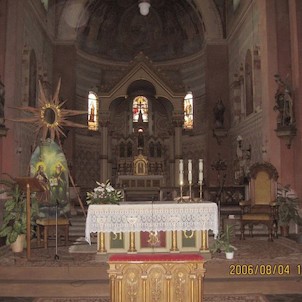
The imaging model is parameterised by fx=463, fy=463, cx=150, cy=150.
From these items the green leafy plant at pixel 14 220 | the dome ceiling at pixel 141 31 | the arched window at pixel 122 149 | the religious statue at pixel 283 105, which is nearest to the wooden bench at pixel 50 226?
the green leafy plant at pixel 14 220

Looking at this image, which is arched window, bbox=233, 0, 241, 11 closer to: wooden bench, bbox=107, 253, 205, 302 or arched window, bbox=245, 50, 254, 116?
arched window, bbox=245, 50, 254, 116

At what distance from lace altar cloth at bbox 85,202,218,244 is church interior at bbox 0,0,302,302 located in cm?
2

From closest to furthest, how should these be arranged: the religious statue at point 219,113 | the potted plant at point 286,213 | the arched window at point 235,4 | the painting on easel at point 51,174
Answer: the painting on easel at point 51,174 < the potted plant at point 286,213 < the arched window at point 235,4 < the religious statue at point 219,113

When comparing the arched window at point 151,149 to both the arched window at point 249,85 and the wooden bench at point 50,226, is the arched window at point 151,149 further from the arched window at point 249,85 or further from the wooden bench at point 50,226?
the wooden bench at point 50,226

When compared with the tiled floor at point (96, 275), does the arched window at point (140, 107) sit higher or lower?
higher

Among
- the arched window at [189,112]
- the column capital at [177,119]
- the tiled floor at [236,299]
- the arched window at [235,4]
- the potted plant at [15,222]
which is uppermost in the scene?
the arched window at [235,4]

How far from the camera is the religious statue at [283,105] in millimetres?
11836

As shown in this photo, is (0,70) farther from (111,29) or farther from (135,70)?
(111,29)

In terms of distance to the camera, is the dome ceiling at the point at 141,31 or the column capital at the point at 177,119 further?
the dome ceiling at the point at 141,31

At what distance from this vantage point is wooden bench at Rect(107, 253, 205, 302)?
4.65 meters

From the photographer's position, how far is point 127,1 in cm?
2111

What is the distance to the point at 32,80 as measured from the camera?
52.4 ft
